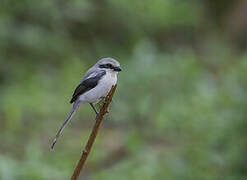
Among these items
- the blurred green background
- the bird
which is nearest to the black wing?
the bird

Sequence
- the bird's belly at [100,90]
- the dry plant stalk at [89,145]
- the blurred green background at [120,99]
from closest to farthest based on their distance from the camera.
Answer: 1. the dry plant stalk at [89,145]
2. the bird's belly at [100,90]
3. the blurred green background at [120,99]

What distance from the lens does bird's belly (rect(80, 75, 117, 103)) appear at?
293 cm

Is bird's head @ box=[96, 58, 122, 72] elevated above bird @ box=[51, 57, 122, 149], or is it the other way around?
bird's head @ box=[96, 58, 122, 72]

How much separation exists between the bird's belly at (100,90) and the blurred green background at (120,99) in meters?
1.24

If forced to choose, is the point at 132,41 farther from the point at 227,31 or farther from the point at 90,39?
the point at 227,31

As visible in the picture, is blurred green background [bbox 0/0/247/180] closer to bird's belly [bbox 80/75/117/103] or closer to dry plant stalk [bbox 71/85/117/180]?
bird's belly [bbox 80/75/117/103]

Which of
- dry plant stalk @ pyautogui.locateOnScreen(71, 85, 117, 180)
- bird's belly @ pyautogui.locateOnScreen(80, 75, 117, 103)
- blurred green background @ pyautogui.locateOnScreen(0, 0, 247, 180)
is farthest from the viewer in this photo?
blurred green background @ pyautogui.locateOnScreen(0, 0, 247, 180)

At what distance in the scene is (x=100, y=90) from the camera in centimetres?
295

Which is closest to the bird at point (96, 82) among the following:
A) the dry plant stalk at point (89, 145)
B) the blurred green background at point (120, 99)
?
the dry plant stalk at point (89, 145)

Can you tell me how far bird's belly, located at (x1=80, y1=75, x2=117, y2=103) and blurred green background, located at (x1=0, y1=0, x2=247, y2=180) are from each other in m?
1.24

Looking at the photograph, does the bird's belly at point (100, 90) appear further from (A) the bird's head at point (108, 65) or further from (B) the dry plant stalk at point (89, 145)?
(B) the dry plant stalk at point (89, 145)

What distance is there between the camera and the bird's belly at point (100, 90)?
293cm

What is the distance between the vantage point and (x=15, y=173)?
3.99 m

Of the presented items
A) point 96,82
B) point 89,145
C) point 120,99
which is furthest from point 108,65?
point 120,99
